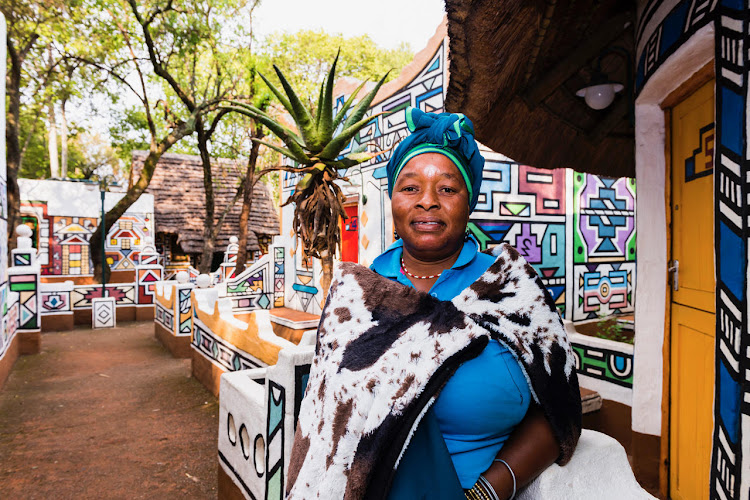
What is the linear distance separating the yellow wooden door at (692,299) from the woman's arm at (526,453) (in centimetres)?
170

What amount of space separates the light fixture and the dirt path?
14.0 feet

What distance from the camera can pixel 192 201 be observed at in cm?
2016

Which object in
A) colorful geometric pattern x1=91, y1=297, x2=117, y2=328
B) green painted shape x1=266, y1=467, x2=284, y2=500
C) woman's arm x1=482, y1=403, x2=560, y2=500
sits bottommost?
colorful geometric pattern x1=91, y1=297, x2=117, y2=328

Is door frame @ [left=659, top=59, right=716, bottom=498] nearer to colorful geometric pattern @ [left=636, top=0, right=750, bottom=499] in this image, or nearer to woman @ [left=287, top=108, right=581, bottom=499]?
colorful geometric pattern @ [left=636, top=0, right=750, bottom=499]

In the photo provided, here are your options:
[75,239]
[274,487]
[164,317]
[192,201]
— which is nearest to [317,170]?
[274,487]

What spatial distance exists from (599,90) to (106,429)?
19.0 feet

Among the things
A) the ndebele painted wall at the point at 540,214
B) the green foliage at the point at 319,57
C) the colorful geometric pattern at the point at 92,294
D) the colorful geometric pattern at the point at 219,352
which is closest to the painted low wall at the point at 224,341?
the colorful geometric pattern at the point at 219,352

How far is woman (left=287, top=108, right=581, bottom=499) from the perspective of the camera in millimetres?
1144

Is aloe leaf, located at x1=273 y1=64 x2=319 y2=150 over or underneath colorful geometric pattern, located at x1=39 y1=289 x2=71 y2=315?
over

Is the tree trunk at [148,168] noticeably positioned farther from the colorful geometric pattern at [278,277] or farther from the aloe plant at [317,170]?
the aloe plant at [317,170]

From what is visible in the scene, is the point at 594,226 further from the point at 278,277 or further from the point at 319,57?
the point at 319,57

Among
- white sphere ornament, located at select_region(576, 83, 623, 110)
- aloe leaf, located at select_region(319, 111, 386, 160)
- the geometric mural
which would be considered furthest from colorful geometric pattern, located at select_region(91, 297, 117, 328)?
white sphere ornament, located at select_region(576, 83, 623, 110)

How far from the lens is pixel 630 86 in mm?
3635

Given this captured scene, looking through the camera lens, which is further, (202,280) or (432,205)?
(202,280)
